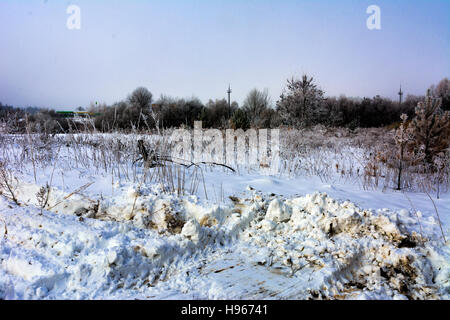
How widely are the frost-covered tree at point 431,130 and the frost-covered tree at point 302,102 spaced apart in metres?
11.0

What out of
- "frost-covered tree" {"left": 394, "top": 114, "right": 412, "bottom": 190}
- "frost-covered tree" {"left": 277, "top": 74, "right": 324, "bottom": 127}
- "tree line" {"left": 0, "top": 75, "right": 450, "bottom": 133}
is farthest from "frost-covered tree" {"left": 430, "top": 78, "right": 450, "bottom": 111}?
"frost-covered tree" {"left": 394, "top": 114, "right": 412, "bottom": 190}

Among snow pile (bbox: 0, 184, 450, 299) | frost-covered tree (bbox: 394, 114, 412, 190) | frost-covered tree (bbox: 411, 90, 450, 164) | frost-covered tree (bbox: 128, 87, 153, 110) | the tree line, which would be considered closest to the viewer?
snow pile (bbox: 0, 184, 450, 299)

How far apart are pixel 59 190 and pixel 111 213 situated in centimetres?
83

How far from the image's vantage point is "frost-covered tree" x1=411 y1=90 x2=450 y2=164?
6.39m

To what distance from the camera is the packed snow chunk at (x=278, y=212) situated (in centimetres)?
285

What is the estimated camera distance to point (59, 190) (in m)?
3.23

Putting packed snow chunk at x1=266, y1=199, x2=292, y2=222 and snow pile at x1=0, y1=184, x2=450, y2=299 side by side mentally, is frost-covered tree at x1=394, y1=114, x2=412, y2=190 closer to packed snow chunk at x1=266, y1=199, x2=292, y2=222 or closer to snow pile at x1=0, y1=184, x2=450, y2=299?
snow pile at x1=0, y1=184, x2=450, y2=299

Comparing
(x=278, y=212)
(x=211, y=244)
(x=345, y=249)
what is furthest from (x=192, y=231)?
(x=345, y=249)

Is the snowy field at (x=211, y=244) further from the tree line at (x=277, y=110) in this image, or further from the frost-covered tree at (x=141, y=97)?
the frost-covered tree at (x=141, y=97)

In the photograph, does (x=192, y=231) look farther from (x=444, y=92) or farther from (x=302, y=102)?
(x=444, y=92)

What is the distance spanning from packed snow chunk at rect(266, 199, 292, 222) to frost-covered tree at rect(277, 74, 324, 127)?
15248 mm
